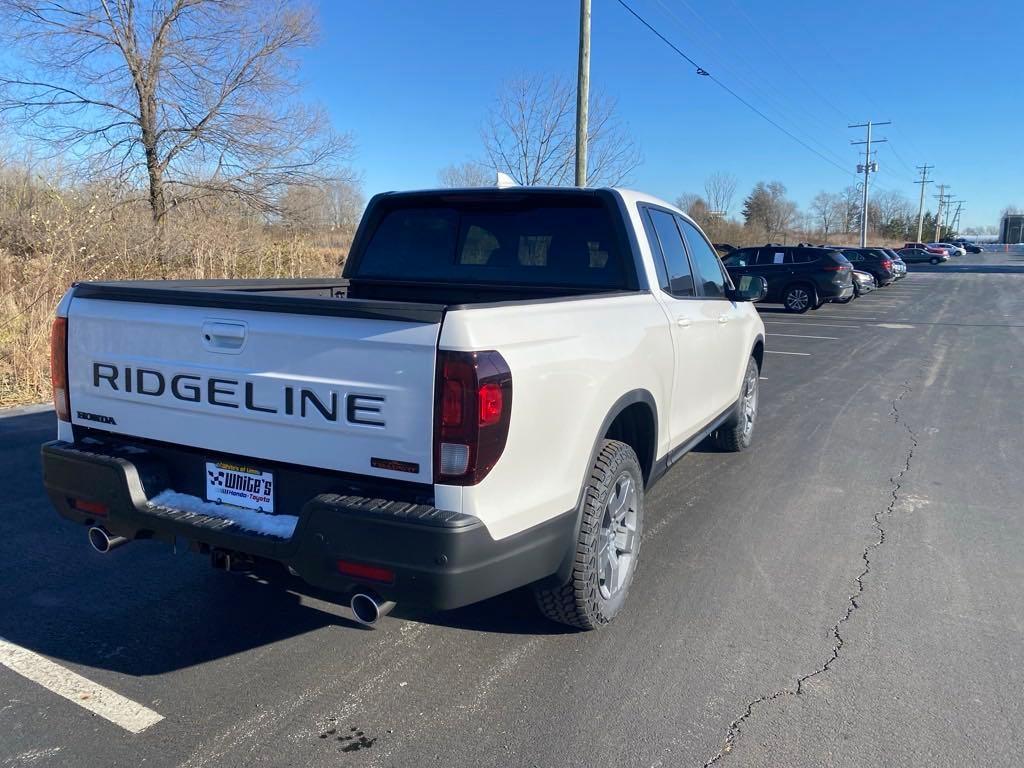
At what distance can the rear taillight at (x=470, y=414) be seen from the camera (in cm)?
246

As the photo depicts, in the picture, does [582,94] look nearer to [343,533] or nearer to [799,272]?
[799,272]

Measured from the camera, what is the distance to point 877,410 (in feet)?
28.0

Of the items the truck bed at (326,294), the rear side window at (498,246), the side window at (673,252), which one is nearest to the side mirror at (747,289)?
the side window at (673,252)

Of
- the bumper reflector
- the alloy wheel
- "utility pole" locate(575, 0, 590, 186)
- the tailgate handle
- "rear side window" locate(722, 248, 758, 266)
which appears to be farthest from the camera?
"rear side window" locate(722, 248, 758, 266)

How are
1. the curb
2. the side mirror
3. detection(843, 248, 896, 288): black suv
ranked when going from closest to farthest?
the side mirror → the curb → detection(843, 248, 896, 288): black suv

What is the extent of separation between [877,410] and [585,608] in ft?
21.4

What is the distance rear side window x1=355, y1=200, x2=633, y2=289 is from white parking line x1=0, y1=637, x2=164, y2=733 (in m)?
2.66

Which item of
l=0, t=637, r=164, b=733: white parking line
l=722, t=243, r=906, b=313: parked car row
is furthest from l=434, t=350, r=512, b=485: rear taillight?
l=722, t=243, r=906, b=313: parked car row

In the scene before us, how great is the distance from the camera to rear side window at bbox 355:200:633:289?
13.9ft

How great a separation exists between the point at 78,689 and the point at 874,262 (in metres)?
35.9

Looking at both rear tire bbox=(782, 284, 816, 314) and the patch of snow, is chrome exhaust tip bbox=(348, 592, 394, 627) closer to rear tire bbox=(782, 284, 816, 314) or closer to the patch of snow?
the patch of snow

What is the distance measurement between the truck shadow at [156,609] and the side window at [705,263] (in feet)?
8.37

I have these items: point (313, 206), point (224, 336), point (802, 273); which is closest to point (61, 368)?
point (224, 336)

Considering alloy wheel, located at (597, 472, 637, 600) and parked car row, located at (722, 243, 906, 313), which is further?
parked car row, located at (722, 243, 906, 313)
